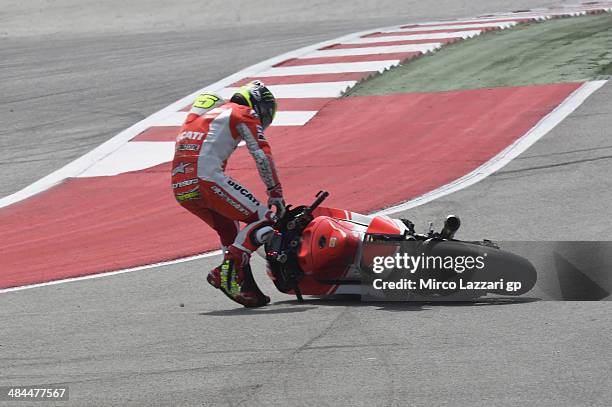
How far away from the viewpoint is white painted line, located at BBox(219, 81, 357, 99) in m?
17.0

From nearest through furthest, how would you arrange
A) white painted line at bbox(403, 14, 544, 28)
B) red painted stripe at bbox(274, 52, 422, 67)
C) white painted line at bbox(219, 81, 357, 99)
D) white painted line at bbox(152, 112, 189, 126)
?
white painted line at bbox(152, 112, 189, 126) < white painted line at bbox(219, 81, 357, 99) < red painted stripe at bbox(274, 52, 422, 67) < white painted line at bbox(403, 14, 544, 28)

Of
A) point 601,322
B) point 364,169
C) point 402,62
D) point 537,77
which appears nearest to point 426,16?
point 402,62

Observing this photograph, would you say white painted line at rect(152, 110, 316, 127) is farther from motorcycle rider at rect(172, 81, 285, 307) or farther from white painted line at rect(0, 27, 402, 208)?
motorcycle rider at rect(172, 81, 285, 307)

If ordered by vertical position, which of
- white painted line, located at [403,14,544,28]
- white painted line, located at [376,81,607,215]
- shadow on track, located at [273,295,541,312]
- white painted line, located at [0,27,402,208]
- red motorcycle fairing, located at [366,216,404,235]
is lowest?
white painted line, located at [0,27,402,208]

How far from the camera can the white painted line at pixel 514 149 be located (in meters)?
11.2

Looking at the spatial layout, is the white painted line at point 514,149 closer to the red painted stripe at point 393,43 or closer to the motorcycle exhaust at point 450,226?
the motorcycle exhaust at point 450,226

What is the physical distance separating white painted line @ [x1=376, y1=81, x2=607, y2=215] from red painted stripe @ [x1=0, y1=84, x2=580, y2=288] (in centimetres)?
13

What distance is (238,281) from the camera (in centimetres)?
796

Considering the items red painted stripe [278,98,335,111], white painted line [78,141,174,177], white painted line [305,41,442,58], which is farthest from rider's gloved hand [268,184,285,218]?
white painted line [305,41,442,58]

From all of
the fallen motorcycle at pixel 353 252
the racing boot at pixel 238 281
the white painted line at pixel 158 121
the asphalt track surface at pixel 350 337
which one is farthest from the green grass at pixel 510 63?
the racing boot at pixel 238 281

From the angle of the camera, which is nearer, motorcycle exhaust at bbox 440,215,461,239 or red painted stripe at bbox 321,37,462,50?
motorcycle exhaust at bbox 440,215,461,239

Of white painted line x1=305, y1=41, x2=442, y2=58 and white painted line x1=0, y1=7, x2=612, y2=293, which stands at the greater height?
white painted line x1=305, y1=41, x2=442, y2=58

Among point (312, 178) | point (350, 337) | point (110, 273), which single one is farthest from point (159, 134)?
point (350, 337)

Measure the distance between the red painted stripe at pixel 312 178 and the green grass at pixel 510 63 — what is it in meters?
0.58
